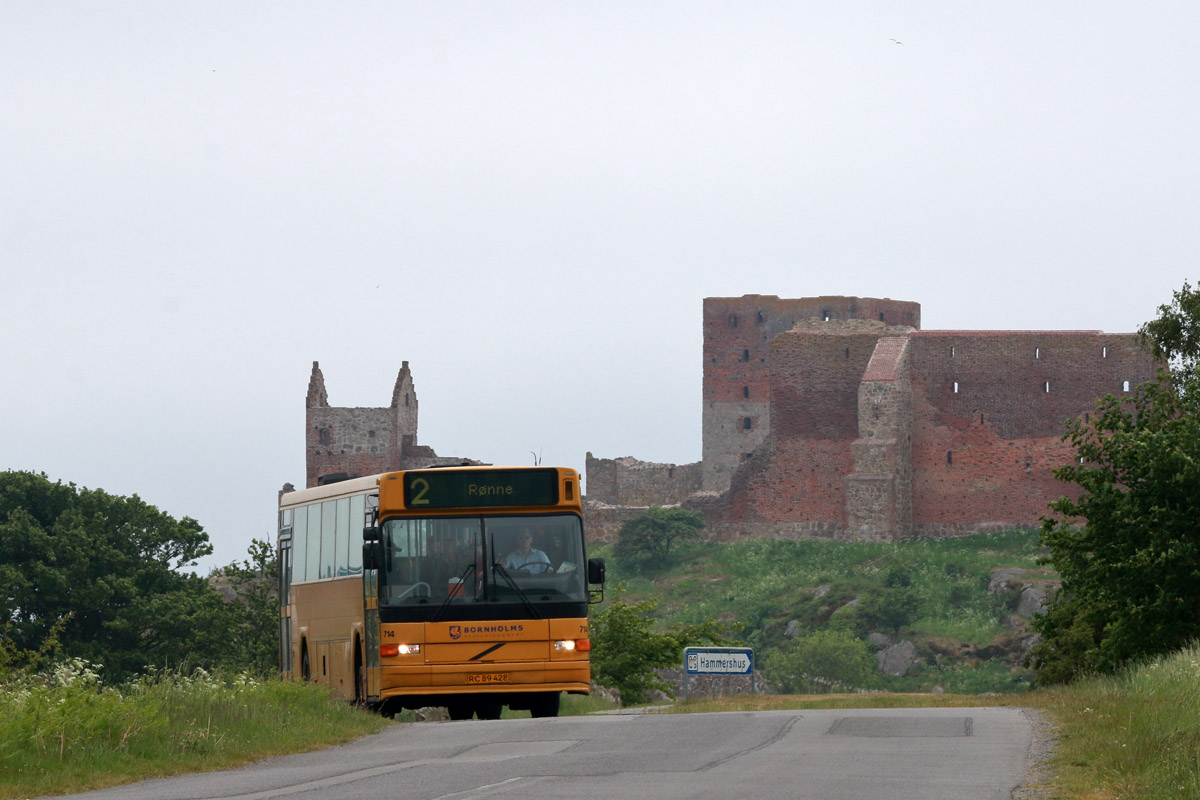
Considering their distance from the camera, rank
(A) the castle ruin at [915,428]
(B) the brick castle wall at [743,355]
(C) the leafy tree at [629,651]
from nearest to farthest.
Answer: (C) the leafy tree at [629,651] → (A) the castle ruin at [915,428] → (B) the brick castle wall at [743,355]

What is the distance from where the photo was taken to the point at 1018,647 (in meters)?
56.8

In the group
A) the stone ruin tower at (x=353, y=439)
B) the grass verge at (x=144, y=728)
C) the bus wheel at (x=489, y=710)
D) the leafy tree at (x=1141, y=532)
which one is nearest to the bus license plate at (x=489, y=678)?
the grass verge at (x=144, y=728)

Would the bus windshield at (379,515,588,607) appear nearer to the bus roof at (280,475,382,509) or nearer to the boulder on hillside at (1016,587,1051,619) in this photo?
the bus roof at (280,475,382,509)

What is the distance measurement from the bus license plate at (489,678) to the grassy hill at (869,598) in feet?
101

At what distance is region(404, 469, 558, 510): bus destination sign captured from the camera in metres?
22.1

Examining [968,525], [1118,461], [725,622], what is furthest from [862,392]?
[1118,461]

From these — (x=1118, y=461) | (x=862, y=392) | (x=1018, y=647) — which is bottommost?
(x=1018, y=647)

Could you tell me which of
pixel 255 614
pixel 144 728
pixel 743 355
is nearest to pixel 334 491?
pixel 144 728

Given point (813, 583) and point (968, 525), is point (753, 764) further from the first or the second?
point (968, 525)

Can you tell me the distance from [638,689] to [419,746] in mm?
23523

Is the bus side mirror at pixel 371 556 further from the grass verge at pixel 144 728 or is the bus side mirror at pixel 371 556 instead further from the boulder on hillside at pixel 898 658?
the boulder on hillside at pixel 898 658

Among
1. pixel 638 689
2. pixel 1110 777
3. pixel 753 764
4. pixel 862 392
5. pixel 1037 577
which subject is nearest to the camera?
pixel 1110 777

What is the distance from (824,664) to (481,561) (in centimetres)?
3720

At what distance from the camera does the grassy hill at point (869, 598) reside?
187 ft
